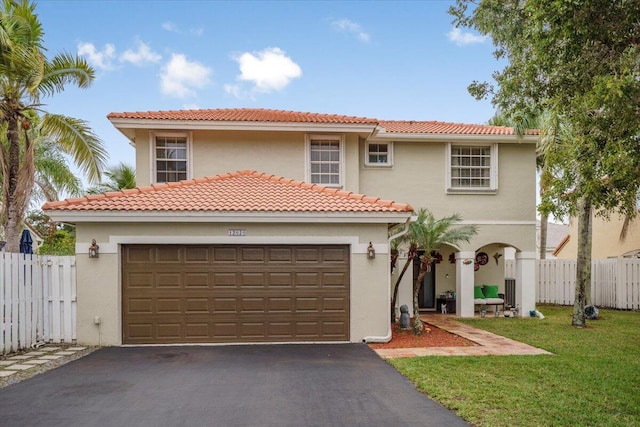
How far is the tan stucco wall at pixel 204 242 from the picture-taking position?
11.0 m

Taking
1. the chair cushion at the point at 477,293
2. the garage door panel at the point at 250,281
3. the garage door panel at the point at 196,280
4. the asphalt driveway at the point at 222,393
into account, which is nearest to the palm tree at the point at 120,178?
the garage door panel at the point at 196,280

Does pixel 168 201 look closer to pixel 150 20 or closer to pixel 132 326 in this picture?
pixel 132 326

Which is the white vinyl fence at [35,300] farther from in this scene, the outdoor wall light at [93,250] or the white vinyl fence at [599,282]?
the white vinyl fence at [599,282]

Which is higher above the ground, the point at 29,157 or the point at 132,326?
the point at 29,157

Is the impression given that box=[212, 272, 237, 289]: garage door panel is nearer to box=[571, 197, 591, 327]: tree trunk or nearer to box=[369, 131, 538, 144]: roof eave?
box=[369, 131, 538, 144]: roof eave

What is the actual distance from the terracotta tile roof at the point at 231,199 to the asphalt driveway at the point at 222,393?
3.33 m

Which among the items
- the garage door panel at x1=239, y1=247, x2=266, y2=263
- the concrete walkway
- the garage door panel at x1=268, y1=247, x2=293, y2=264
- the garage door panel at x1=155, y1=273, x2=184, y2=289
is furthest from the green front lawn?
the garage door panel at x1=155, y1=273, x2=184, y2=289

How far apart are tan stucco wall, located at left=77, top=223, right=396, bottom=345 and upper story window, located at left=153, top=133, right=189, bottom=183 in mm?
4505

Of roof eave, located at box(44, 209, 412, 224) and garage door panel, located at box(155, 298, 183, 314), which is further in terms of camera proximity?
garage door panel, located at box(155, 298, 183, 314)

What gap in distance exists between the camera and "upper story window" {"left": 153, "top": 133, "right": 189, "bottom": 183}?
15.4 metres

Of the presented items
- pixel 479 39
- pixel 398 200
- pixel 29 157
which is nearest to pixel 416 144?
pixel 398 200

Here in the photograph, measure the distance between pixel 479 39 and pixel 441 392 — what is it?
11874 mm

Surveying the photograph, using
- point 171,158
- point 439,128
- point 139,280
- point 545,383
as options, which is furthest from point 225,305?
point 439,128

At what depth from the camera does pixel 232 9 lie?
1748 centimetres
